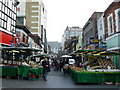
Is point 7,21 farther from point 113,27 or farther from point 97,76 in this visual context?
point 97,76

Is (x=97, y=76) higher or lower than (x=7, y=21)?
lower

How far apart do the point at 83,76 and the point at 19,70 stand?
560 cm

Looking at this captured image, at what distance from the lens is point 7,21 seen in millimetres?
23281

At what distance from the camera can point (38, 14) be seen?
61188 millimetres

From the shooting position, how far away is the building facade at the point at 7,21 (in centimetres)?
2103

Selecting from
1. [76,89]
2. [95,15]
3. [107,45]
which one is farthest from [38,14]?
[76,89]

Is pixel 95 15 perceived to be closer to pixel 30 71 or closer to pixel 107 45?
pixel 107 45

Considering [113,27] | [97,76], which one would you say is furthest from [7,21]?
[97,76]

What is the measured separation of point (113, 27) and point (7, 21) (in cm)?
1498

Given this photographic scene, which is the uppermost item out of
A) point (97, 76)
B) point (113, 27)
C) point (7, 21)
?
point (7, 21)

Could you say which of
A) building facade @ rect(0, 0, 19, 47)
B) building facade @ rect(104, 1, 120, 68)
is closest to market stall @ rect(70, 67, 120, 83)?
building facade @ rect(104, 1, 120, 68)

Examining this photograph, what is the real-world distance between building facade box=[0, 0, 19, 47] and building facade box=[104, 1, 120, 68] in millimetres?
13235

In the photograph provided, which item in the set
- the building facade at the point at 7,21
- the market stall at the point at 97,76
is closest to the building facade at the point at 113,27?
the market stall at the point at 97,76

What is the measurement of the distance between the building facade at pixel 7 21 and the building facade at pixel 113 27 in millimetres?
13235
